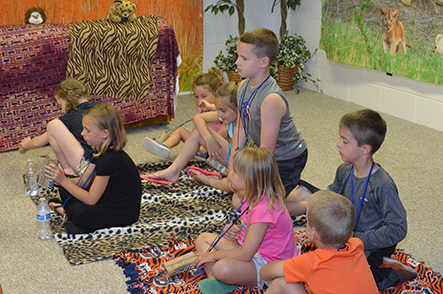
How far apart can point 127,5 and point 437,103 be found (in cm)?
248

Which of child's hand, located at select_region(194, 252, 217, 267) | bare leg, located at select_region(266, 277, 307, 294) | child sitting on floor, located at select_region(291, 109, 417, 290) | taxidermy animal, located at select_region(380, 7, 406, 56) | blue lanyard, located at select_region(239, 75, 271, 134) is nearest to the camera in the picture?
bare leg, located at select_region(266, 277, 307, 294)

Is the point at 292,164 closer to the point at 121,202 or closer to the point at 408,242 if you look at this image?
the point at 408,242

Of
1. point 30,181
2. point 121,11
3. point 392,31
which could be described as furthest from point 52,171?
point 392,31

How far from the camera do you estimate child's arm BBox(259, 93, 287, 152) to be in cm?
243

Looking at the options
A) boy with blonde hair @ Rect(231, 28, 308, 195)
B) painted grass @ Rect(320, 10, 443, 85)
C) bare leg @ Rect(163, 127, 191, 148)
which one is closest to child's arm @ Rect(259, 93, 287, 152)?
boy with blonde hair @ Rect(231, 28, 308, 195)

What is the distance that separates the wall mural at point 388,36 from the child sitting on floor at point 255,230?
2.55m

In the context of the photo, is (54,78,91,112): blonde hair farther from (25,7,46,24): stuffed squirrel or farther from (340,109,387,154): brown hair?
(340,109,387,154): brown hair

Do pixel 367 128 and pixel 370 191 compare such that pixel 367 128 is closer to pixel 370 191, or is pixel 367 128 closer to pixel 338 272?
pixel 370 191

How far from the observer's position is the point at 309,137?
404cm

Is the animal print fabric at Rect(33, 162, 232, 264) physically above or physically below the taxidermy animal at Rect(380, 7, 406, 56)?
below

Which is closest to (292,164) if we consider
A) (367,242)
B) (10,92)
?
(367,242)

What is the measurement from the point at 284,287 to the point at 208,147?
4.68 ft

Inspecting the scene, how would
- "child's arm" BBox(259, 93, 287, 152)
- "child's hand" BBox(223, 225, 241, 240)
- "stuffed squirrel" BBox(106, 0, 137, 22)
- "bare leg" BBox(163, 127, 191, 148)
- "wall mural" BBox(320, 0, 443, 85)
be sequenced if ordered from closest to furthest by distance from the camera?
"child's hand" BBox(223, 225, 241, 240) < "child's arm" BBox(259, 93, 287, 152) < "bare leg" BBox(163, 127, 191, 148) < "stuffed squirrel" BBox(106, 0, 137, 22) < "wall mural" BBox(320, 0, 443, 85)

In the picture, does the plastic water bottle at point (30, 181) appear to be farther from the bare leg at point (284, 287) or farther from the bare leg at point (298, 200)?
the bare leg at point (284, 287)
